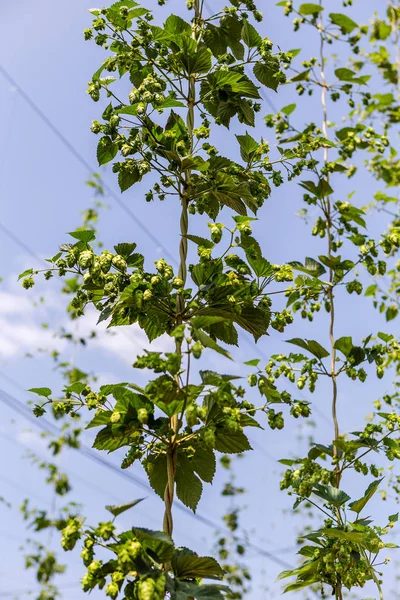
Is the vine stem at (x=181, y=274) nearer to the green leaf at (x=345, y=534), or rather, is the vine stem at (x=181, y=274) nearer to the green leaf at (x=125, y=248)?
the green leaf at (x=125, y=248)

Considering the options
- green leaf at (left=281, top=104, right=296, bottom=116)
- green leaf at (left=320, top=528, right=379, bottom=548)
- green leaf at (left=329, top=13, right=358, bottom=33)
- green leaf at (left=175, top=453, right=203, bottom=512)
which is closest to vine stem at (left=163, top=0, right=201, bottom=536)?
green leaf at (left=175, top=453, right=203, bottom=512)

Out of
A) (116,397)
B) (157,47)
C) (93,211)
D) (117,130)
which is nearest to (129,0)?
(157,47)

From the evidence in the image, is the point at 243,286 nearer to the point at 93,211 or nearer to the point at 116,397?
the point at 116,397

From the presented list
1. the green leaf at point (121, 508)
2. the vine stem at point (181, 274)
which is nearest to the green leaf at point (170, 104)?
the vine stem at point (181, 274)

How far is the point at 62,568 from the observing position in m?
4.13

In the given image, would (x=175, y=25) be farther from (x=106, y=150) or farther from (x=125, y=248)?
(x=125, y=248)

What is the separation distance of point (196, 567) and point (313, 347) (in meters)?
0.77

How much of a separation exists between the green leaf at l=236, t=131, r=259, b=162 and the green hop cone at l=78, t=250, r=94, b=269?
49cm

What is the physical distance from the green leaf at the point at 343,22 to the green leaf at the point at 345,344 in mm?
1214

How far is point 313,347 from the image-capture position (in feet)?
5.22

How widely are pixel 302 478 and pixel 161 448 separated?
1.57ft

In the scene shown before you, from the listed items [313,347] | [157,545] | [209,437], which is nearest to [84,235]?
[209,437]

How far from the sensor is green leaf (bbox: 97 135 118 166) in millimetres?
1293

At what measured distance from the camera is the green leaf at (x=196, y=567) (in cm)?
93
